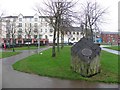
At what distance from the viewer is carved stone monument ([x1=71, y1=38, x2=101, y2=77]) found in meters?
10.2

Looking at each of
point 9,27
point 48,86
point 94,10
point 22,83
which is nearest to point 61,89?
point 48,86

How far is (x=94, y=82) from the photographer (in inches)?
365

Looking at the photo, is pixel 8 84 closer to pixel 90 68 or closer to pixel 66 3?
pixel 90 68

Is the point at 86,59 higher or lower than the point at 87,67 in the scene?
higher

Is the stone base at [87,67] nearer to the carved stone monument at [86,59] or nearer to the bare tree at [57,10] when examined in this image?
the carved stone monument at [86,59]

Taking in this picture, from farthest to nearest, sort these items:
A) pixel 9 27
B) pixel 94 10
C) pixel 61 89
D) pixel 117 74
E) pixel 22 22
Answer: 1. pixel 22 22
2. pixel 9 27
3. pixel 94 10
4. pixel 117 74
5. pixel 61 89

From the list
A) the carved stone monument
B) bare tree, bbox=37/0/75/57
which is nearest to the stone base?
→ the carved stone monument

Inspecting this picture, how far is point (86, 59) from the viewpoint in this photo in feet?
33.8

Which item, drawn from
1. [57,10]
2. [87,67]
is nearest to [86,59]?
[87,67]

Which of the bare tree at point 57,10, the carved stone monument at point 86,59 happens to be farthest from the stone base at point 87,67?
the bare tree at point 57,10

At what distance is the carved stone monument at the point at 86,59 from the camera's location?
33.6ft

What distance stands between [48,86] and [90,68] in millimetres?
2807

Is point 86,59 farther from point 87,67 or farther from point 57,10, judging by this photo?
point 57,10

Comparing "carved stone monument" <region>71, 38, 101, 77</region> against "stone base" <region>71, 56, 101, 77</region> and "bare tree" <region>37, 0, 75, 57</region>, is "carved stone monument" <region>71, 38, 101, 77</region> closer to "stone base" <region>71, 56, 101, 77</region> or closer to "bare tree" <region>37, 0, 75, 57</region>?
"stone base" <region>71, 56, 101, 77</region>
